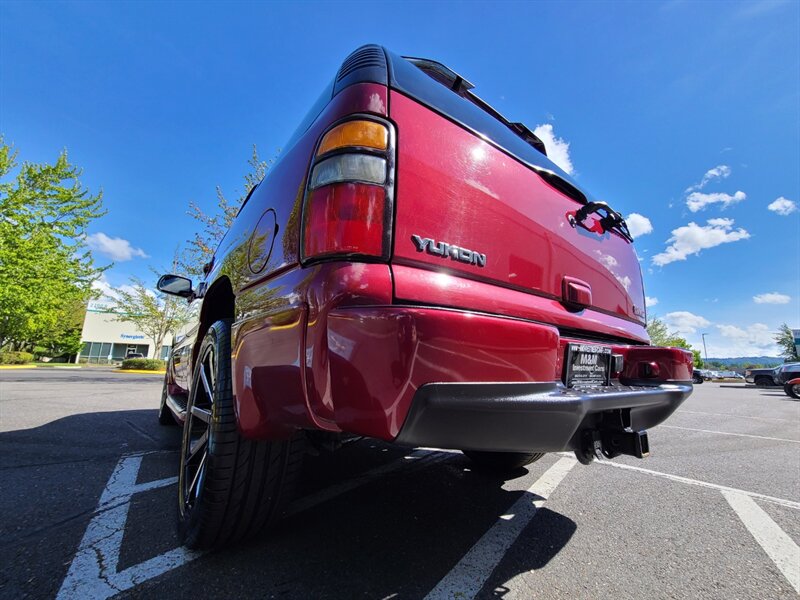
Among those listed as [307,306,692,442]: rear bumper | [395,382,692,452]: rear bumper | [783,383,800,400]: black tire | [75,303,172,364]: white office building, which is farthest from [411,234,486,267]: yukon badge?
[75,303,172,364]: white office building

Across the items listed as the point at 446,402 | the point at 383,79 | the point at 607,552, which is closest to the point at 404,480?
the point at 607,552

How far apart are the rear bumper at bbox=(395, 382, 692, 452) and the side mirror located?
10.0ft

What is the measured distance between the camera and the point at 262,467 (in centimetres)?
155

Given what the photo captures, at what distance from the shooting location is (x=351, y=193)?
3.71 ft

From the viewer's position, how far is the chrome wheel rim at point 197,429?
1771 mm

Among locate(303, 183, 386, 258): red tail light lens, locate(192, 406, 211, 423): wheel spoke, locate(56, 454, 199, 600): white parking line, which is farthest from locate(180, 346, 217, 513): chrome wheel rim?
locate(303, 183, 386, 258): red tail light lens

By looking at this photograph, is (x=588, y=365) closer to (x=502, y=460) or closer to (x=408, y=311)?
(x=408, y=311)

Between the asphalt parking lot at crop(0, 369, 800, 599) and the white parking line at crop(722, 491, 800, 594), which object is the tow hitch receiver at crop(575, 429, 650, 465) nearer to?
the asphalt parking lot at crop(0, 369, 800, 599)

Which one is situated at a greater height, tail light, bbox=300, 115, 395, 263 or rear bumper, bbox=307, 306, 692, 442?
tail light, bbox=300, 115, 395, 263

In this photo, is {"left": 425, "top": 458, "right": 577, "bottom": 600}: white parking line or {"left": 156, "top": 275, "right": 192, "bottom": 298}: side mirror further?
{"left": 156, "top": 275, "right": 192, "bottom": 298}: side mirror

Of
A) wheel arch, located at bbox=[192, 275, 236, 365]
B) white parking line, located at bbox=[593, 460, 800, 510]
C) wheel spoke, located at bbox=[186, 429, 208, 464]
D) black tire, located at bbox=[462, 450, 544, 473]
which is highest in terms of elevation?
wheel arch, located at bbox=[192, 275, 236, 365]

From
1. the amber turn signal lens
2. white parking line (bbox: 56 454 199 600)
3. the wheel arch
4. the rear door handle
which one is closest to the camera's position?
the amber turn signal lens

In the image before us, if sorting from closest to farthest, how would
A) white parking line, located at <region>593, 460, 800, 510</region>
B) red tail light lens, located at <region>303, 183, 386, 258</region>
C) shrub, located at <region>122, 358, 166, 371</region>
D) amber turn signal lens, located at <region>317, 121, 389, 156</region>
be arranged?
1. red tail light lens, located at <region>303, 183, 386, 258</region>
2. amber turn signal lens, located at <region>317, 121, 389, 156</region>
3. white parking line, located at <region>593, 460, 800, 510</region>
4. shrub, located at <region>122, 358, 166, 371</region>

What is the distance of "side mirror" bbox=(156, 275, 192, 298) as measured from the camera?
10.8 feet
